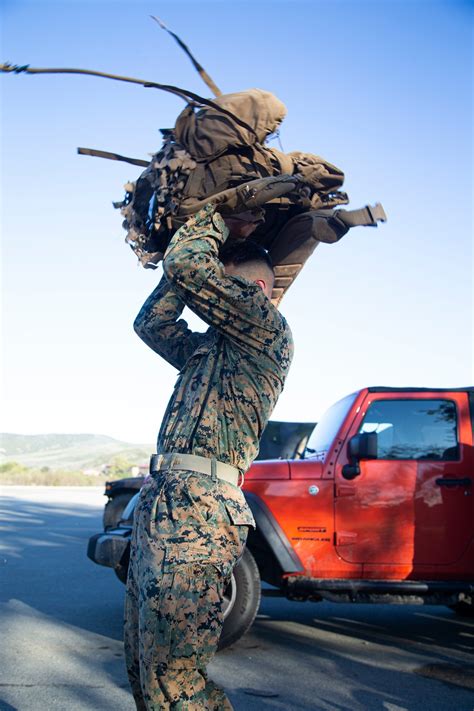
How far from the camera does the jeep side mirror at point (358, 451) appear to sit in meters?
6.02

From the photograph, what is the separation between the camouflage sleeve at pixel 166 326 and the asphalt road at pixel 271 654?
7.59 ft

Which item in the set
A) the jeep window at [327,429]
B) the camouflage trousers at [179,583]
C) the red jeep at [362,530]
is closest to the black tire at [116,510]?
the red jeep at [362,530]

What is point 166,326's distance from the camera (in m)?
2.98

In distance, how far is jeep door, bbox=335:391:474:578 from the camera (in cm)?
598

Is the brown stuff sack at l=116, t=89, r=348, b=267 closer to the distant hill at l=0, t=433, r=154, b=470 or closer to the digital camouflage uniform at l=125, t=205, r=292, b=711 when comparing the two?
the digital camouflage uniform at l=125, t=205, r=292, b=711

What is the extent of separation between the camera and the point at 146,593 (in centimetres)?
236

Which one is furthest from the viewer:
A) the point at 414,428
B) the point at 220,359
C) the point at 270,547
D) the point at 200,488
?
the point at 414,428

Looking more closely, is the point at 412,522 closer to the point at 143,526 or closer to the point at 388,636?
the point at 388,636

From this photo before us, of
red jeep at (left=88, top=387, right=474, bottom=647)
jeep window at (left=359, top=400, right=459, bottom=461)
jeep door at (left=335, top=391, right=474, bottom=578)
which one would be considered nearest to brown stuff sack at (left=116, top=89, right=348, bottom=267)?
red jeep at (left=88, top=387, right=474, bottom=647)

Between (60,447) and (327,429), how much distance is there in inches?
6467

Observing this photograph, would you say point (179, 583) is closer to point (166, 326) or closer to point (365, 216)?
point (166, 326)

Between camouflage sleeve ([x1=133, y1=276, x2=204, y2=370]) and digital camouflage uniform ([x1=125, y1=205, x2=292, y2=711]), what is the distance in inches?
3.7

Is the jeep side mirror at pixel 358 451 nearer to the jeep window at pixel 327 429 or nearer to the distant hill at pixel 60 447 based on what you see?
the jeep window at pixel 327 429

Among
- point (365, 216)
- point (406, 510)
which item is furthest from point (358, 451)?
point (365, 216)
